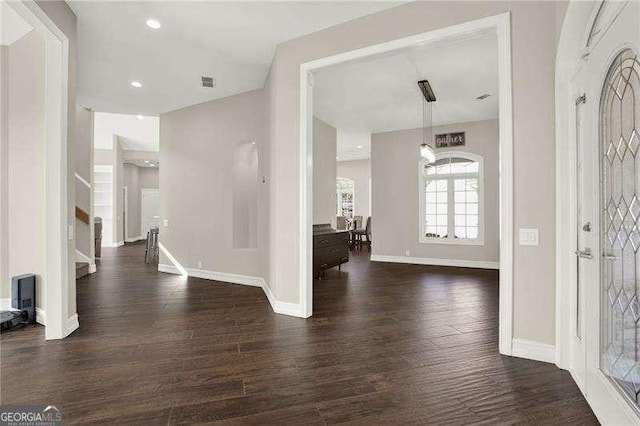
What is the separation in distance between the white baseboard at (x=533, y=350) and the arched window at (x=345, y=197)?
9.94m

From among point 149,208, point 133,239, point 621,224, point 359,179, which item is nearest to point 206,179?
point 621,224

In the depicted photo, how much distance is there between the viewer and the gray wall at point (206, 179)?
5168mm

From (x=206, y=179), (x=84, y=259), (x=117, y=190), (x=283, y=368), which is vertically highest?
(x=117, y=190)

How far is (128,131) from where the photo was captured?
30.8 feet

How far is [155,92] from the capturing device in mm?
5164

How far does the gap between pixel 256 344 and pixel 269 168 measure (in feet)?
7.30

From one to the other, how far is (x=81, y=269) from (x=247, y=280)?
3.09 m

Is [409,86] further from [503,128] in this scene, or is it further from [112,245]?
[112,245]

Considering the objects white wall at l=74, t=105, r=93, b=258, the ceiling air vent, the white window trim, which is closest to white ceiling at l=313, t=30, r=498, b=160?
the white window trim

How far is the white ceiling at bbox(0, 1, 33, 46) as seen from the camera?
311 cm

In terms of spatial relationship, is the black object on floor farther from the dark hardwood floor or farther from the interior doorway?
the interior doorway

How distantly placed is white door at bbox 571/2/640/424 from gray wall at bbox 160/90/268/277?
147 inches

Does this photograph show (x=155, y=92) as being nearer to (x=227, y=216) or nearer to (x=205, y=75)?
(x=205, y=75)

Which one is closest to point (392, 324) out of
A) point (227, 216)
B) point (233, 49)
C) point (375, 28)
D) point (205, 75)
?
point (375, 28)
